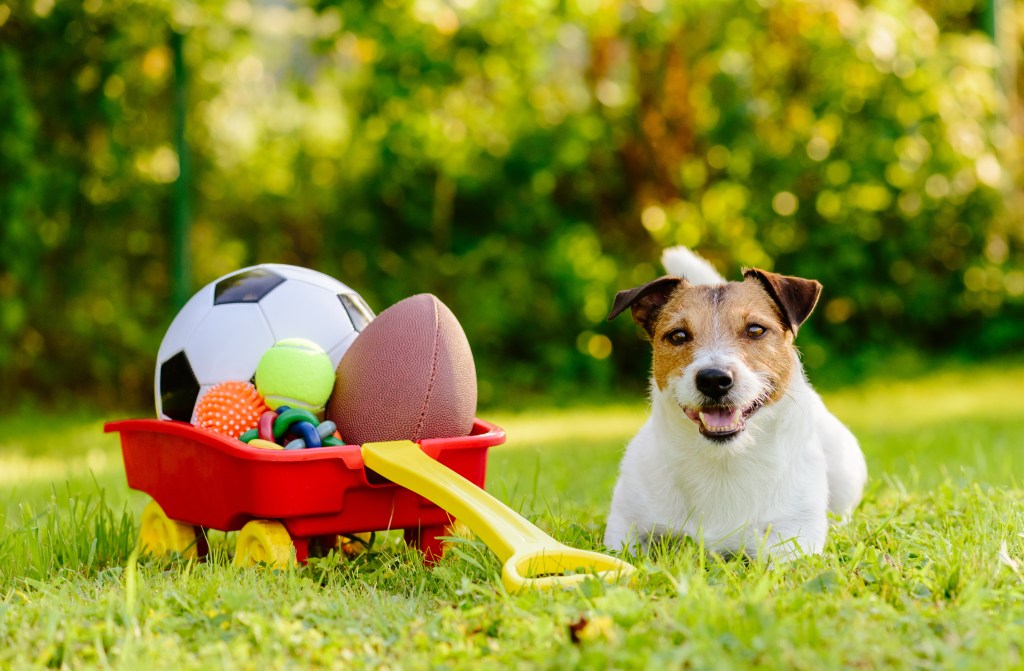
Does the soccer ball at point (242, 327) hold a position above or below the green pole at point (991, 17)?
below

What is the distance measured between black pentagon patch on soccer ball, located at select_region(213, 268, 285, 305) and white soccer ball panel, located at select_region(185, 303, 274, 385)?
0.03 metres

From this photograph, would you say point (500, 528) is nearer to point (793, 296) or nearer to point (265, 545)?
point (265, 545)

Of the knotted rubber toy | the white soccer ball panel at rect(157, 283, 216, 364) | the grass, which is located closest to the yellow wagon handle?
the grass

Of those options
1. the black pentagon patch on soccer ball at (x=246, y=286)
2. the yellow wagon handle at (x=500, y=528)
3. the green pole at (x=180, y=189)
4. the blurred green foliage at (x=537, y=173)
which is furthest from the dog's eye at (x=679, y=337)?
the green pole at (x=180, y=189)

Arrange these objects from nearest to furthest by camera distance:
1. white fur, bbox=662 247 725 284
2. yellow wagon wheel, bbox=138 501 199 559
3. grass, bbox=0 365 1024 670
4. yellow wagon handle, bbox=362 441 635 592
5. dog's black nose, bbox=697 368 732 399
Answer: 1. grass, bbox=0 365 1024 670
2. yellow wagon handle, bbox=362 441 635 592
3. dog's black nose, bbox=697 368 732 399
4. yellow wagon wheel, bbox=138 501 199 559
5. white fur, bbox=662 247 725 284

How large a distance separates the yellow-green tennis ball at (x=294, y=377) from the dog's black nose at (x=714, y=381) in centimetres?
122

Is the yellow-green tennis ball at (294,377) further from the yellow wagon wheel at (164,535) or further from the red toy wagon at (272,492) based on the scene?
the yellow wagon wheel at (164,535)

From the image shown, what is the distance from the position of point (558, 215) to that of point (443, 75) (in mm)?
1852

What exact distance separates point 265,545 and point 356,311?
1.05 meters

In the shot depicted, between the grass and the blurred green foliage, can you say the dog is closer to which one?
the grass

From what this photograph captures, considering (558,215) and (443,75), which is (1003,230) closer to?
(558,215)

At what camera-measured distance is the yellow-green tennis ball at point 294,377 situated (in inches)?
139

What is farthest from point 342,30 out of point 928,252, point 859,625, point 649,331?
point 859,625

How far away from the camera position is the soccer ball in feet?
12.3
